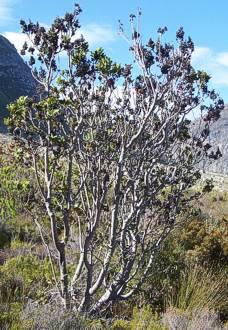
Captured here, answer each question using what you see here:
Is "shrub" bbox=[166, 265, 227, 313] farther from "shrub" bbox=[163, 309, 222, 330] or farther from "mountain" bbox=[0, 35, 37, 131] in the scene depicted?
"mountain" bbox=[0, 35, 37, 131]

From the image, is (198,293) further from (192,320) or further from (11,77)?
(11,77)

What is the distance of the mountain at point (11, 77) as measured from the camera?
76.6 meters

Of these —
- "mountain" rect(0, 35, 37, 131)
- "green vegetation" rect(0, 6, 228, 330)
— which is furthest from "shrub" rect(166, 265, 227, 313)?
"mountain" rect(0, 35, 37, 131)

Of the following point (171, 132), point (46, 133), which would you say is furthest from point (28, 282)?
point (171, 132)

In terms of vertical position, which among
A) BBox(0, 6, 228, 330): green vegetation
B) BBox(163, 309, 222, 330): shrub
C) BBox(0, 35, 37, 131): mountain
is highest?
BBox(0, 35, 37, 131): mountain

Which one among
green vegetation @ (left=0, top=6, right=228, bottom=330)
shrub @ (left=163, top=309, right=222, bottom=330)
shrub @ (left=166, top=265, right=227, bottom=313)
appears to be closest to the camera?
green vegetation @ (left=0, top=6, right=228, bottom=330)

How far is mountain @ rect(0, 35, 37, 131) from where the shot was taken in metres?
76.6

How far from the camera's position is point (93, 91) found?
203 inches

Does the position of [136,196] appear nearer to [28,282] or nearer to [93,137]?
[93,137]

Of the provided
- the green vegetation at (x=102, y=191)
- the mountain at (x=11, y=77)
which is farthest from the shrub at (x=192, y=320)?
the mountain at (x=11, y=77)

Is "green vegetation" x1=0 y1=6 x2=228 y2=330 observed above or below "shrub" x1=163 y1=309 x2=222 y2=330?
above

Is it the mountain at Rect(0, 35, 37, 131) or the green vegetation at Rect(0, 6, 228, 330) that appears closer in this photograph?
the green vegetation at Rect(0, 6, 228, 330)

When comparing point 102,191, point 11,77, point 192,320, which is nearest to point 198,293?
point 192,320

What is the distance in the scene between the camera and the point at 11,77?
85875 millimetres
